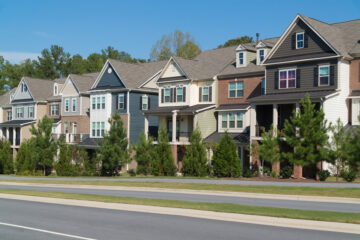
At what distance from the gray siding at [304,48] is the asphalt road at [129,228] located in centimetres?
2374

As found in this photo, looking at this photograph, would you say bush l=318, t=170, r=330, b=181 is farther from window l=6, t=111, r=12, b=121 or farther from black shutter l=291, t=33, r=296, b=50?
window l=6, t=111, r=12, b=121

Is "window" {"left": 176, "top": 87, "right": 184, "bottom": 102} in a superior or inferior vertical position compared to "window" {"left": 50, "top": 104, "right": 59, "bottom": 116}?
superior

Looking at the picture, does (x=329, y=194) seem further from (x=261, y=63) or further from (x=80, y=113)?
(x=80, y=113)

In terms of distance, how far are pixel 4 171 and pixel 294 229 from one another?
43912mm

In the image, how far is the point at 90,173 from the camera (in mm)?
43375

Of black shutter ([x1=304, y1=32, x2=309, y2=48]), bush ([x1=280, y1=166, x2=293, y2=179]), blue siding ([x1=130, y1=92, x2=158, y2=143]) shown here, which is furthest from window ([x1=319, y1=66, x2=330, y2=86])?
blue siding ([x1=130, y1=92, x2=158, y2=143])

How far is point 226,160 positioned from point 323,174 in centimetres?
778

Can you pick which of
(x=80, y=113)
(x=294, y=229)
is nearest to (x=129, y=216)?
(x=294, y=229)

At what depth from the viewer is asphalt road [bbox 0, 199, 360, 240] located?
12.6 m

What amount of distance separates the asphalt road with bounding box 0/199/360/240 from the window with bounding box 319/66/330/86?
22882mm

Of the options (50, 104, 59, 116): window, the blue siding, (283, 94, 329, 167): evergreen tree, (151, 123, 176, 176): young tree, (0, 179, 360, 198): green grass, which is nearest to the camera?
(0, 179, 360, 198): green grass

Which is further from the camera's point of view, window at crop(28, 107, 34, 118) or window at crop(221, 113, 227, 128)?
window at crop(28, 107, 34, 118)

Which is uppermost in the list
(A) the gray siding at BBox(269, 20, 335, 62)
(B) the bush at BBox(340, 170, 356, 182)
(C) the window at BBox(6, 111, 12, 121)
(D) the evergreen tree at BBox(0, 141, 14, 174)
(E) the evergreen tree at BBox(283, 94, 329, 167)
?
(A) the gray siding at BBox(269, 20, 335, 62)

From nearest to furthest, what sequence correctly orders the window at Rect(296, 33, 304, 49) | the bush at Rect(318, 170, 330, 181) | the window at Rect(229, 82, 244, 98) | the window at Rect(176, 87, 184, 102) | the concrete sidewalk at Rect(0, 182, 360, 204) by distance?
the concrete sidewalk at Rect(0, 182, 360, 204) < the bush at Rect(318, 170, 330, 181) < the window at Rect(296, 33, 304, 49) < the window at Rect(229, 82, 244, 98) < the window at Rect(176, 87, 184, 102)
